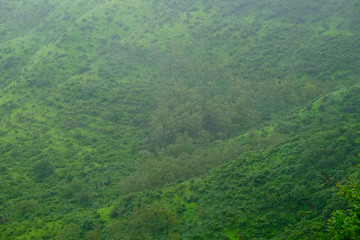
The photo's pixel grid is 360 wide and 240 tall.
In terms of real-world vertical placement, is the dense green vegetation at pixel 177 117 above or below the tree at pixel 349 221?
below

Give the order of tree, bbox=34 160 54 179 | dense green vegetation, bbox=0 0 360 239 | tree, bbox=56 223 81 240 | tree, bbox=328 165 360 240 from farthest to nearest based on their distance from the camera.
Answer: tree, bbox=34 160 54 179
tree, bbox=56 223 81 240
dense green vegetation, bbox=0 0 360 239
tree, bbox=328 165 360 240

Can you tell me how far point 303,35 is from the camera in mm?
72312

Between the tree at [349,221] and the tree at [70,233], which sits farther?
the tree at [70,233]

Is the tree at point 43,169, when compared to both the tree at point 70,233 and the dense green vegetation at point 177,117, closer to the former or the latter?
the dense green vegetation at point 177,117

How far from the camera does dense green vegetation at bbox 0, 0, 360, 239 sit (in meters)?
28.2

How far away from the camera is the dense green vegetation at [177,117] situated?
28.2 metres

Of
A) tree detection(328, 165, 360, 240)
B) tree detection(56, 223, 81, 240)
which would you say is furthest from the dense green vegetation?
tree detection(328, 165, 360, 240)

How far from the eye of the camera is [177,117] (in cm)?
5506

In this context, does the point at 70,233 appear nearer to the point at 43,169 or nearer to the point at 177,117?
the point at 43,169

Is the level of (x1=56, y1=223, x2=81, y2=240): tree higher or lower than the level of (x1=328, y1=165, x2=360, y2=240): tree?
lower

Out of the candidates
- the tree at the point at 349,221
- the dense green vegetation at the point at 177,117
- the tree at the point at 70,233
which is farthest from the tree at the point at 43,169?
the tree at the point at 349,221

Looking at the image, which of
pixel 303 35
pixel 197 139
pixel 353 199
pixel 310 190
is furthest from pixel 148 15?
pixel 353 199

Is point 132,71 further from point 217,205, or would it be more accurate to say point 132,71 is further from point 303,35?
point 217,205

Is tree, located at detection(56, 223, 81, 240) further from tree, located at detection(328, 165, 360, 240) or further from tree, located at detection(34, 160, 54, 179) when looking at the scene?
tree, located at detection(328, 165, 360, 240)
